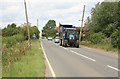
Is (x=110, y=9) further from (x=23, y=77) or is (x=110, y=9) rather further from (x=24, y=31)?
(x=23, y=77)

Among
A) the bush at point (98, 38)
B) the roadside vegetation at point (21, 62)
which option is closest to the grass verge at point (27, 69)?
the roadside vegetation at point (21, 62)

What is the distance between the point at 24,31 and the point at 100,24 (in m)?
22.4

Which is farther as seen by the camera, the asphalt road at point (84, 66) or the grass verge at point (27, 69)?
the asphalt road at point (84, 66)

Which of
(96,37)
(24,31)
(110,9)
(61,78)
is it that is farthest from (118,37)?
(24,31)

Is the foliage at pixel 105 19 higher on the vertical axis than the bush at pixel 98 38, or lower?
higher

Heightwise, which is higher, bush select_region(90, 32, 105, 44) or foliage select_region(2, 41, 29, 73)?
bush select_region(90, 32, 105, 44)

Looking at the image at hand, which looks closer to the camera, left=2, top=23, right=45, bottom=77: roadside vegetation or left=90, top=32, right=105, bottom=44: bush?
left=2, top=23, right=45, bottom=77: roadside vegetation

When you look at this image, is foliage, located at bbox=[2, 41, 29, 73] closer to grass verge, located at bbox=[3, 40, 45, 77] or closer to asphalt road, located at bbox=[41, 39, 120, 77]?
grass verge, located at bbox=[3, 40, 45, 77]

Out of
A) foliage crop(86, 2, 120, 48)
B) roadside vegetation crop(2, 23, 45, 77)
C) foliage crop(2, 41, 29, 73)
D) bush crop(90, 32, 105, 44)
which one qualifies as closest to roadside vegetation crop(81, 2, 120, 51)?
foliage crop(86, 2, 120, 48)

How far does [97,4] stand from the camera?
46562mm

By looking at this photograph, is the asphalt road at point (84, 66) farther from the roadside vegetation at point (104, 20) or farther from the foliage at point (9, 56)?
the roadside vegetation at point (104, 20)

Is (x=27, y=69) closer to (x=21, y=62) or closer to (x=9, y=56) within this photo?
(x=21, y=62)

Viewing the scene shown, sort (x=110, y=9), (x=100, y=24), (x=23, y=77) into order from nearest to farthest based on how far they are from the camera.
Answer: (x=23, y=77)
(x=110, y=9)
(x=100, y=24)

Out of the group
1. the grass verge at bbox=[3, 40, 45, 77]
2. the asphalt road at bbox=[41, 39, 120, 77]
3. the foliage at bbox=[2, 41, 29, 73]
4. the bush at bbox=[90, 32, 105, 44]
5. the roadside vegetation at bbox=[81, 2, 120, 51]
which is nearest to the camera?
the grass verge at bbox=[3, 40, 45, 77]
